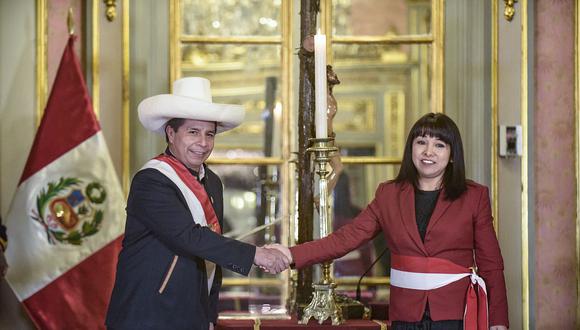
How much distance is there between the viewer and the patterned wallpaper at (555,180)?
4.38 metres

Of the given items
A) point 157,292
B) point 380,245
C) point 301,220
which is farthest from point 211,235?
point 380,245

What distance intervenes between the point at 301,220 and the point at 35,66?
5.05 ft

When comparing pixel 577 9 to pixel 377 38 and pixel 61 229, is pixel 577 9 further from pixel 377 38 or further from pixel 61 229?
pixel 61 229

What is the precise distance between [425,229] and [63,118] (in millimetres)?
1729

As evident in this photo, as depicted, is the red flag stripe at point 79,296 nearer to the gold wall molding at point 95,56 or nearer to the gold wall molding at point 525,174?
the gold wall molding at point 95,56

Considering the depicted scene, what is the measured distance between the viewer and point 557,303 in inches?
173

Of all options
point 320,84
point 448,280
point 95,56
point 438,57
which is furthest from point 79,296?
point 438,57

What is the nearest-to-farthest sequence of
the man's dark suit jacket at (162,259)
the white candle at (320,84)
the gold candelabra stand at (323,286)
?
the man's dark suit jacket at (162,259) < the white candle at (320,84) < the gold candelabra stand at (323,286)

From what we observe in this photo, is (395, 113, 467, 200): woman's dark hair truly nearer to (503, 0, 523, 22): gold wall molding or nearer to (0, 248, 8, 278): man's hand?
(503, 0, 523, 22): gold wall molding

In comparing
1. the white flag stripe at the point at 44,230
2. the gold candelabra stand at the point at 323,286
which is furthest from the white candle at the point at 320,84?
the white flag stripe at the point at 44,230

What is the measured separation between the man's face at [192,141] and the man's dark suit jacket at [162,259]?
0.12 meters

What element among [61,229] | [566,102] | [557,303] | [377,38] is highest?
[377,38]

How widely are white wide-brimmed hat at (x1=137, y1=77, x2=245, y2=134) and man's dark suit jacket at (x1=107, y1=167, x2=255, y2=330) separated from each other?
0.18m

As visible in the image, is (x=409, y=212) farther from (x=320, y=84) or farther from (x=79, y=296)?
(x=79, y=296)
